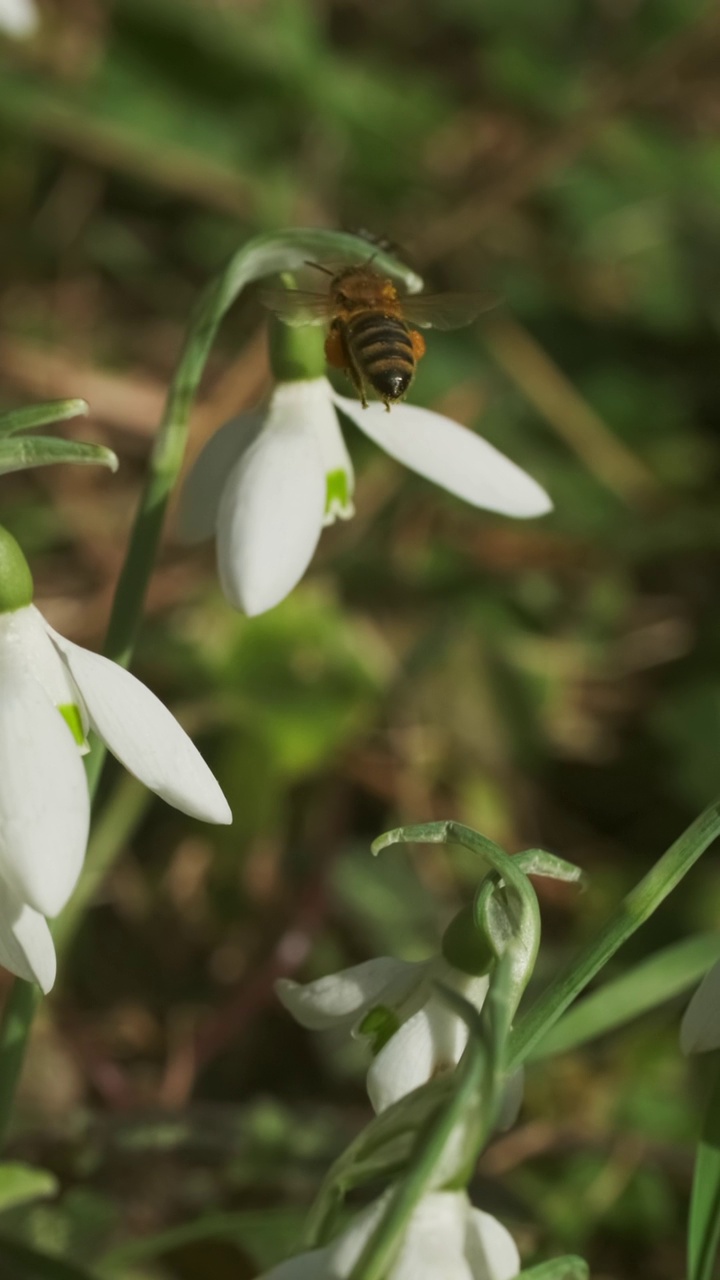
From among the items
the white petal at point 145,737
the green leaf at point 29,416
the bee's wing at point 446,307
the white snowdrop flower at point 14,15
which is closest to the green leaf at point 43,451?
the green leaf at point 29,416

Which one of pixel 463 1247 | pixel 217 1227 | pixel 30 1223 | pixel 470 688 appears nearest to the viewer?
pixel 463 1247

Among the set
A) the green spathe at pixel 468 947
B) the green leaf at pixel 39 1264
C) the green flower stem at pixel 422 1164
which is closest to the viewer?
the green flower stem at pixel 422 1164

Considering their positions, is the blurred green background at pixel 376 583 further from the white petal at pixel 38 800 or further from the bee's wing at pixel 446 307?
the bee's wing at pixel 446 307

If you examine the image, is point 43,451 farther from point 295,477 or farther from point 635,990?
point 635,990

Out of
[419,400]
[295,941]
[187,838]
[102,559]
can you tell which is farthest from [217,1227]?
[419,400]

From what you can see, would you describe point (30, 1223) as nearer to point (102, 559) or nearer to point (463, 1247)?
point (463, 1247)

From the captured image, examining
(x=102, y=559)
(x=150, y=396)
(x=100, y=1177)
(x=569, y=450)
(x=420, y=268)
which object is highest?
(x=420, y=268)
